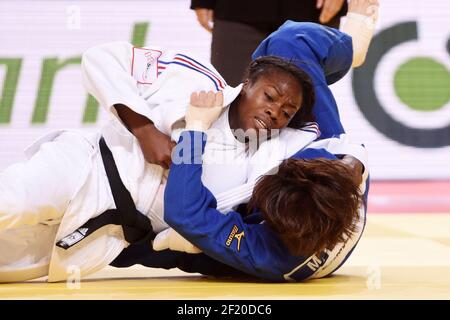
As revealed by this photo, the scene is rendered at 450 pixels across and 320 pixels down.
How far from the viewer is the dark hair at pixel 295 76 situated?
313 cm

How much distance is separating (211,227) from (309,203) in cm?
35

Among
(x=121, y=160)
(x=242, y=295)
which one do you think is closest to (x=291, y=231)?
(x=242, y=295)

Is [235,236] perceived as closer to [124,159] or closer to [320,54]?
[124,159]

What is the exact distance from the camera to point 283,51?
12.0ft

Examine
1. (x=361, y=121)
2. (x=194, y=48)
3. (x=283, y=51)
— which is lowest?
(x=361, y=121)

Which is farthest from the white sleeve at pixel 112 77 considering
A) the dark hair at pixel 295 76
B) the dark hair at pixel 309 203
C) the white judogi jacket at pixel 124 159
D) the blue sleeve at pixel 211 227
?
the dark hair at pixel 309 203

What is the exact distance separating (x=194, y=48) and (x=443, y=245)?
122 inches

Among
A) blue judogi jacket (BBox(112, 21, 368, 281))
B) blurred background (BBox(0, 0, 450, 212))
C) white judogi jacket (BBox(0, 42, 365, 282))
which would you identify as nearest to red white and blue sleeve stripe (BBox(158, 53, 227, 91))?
white judogi jacket (BBox(0, 42, 365, 282))

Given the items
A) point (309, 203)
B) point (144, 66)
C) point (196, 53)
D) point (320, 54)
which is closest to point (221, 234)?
point (309, 203)

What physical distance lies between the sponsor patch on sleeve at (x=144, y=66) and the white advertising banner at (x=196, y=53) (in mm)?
3593

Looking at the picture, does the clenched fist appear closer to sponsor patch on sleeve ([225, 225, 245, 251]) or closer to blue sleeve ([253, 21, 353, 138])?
sponsor patch on sleeve ([225, 225, 245, 251])

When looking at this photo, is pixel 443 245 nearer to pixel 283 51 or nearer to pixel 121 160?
pixel 283 51

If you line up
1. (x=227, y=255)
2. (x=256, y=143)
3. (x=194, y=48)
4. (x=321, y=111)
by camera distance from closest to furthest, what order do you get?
(x=227, y=255) → (x=256, y=143) → (x=321, y=111) → (x=194, y=48)

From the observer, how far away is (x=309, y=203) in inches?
109
